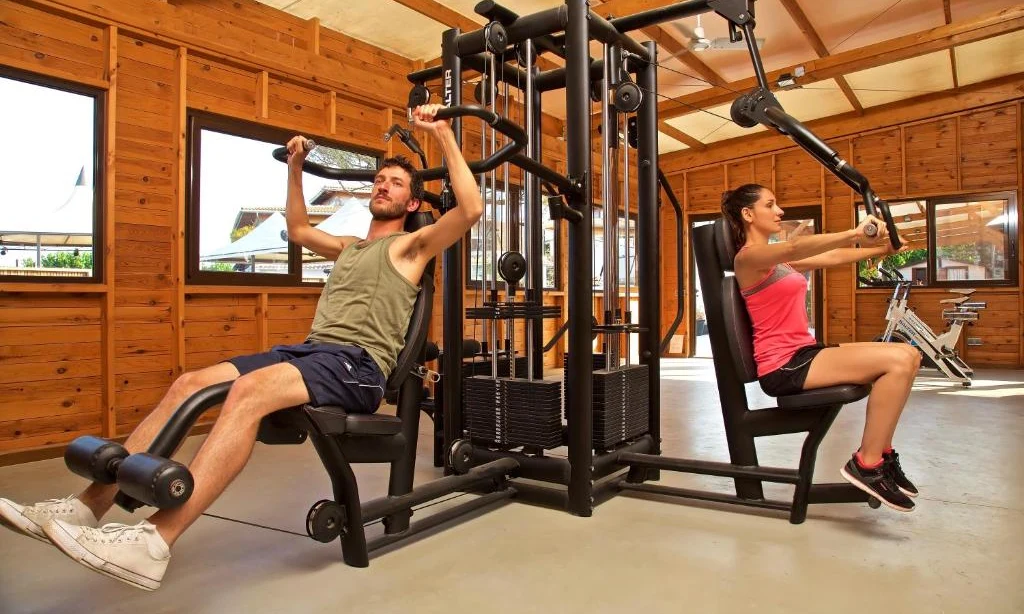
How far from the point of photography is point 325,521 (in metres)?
1.88

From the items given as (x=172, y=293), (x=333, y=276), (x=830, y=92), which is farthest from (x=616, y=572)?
(x=830, y=92)

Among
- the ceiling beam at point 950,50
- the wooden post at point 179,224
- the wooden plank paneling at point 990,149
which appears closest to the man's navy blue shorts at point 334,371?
the wooden post at point 179,224

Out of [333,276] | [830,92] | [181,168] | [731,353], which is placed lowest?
[731,353]

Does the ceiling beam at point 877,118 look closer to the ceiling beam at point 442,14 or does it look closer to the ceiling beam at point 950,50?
the ceiling beam at point 950,50

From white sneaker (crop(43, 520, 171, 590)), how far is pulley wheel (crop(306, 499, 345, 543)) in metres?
0.39

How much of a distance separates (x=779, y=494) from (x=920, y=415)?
2.49 metres

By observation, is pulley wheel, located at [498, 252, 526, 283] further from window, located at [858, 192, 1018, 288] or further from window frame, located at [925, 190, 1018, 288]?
window frame, located at [925, 190, 1018, 288]

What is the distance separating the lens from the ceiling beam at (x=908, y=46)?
566cm

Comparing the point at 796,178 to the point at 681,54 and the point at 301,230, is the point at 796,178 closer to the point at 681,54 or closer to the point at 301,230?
the point at 681,54

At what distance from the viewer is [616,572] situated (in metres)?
1.97

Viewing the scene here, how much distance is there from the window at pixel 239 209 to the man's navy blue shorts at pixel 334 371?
2.48 metres

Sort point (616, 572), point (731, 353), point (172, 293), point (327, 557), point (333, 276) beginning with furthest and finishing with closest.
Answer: point (172, 293)
point (731, 353)
point (333, 276)
point (327, 557)
point (616, 572)

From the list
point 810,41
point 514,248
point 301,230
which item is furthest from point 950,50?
point 301,230

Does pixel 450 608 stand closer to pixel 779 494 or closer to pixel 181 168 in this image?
pixel 779 494
